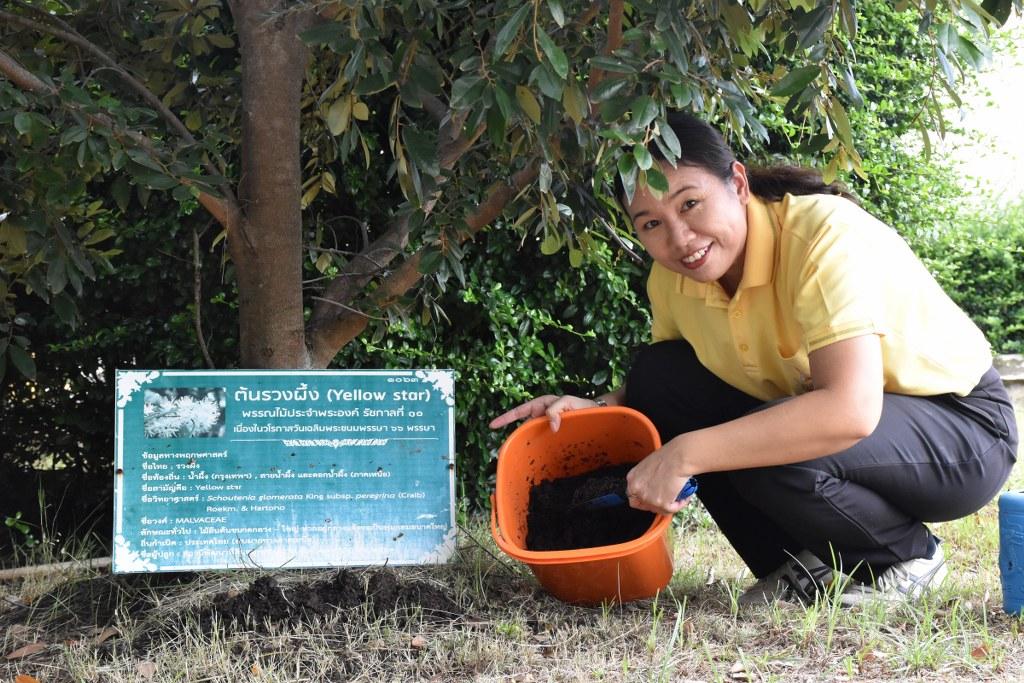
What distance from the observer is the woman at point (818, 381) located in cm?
199

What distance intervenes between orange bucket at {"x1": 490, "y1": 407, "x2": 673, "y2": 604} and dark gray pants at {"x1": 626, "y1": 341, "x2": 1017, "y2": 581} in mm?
228

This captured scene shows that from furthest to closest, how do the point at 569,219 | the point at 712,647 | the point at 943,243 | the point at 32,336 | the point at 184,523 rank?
the point at 943,243 → the point at 32,336 → the point at 569,219 → the point at 184,523 → the point at 712,647

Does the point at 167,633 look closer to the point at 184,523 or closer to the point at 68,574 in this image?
the point at 184,523

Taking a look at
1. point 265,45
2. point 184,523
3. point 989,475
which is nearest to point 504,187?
point 265,45

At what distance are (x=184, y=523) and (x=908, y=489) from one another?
5.55ft

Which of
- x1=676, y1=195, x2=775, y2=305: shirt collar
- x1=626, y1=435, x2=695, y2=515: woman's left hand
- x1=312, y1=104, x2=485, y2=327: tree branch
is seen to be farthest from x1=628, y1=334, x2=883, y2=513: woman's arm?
x1=312, y1=104, x2=485, y2=327: tree branch

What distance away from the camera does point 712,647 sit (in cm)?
208

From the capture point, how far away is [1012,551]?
7.19 feet

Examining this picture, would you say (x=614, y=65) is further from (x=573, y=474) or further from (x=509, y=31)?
(x=573, y=474)

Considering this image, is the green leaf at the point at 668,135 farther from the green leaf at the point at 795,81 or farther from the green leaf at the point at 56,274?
the green leaf at the point at 56,274

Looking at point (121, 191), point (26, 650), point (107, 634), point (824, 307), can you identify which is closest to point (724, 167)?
point (824, 307)

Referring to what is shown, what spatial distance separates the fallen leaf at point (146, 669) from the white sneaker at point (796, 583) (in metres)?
1.31

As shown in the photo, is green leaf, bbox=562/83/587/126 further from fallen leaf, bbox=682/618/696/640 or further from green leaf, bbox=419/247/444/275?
fallen leaf, bbox=682/618/696/640

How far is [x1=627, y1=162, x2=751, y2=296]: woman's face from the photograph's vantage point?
208 centimetres
